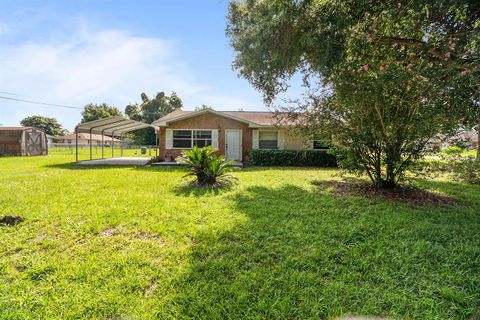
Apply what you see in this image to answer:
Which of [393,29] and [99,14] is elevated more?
[99,14]

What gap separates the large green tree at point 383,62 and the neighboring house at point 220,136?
332 inches

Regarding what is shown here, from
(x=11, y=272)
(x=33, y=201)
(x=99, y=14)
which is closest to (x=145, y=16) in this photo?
(x=99, y=14)

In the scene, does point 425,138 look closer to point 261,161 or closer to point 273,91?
point 273,91

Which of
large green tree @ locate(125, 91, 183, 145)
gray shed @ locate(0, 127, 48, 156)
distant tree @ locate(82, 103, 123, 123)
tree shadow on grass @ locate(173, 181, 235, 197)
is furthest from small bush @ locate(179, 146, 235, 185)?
distant tree @ locate(82, 103, 123, 123)

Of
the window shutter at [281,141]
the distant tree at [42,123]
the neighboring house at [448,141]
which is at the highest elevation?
the distant tree at [42,123]

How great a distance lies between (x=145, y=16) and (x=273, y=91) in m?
5.45

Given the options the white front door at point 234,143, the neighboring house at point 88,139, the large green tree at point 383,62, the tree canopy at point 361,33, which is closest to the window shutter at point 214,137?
the white front door at point 234,143

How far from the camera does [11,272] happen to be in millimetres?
3092

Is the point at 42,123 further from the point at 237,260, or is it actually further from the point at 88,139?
the point at 237,260

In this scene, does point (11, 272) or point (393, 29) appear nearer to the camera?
point (11, 272)

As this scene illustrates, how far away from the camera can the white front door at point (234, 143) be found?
1656cm

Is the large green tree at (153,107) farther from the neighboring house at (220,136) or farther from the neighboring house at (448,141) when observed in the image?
the neighboring house at (448,141)

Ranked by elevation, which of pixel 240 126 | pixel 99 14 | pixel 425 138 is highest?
pixel 99 14

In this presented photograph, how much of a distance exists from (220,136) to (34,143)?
2070 centimetres
